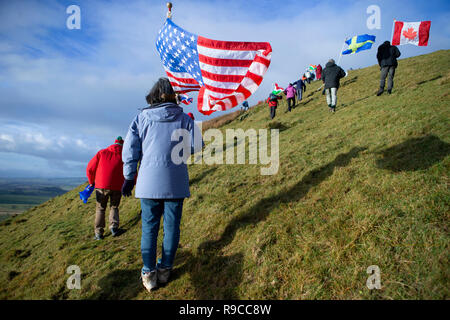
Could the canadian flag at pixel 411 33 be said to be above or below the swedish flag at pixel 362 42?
below

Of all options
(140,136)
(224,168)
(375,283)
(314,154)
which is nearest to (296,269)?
(375,283)

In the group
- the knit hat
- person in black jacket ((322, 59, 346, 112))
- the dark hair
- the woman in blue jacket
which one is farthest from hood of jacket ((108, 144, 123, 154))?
person in black jacket ((322, 59, 346, 112))

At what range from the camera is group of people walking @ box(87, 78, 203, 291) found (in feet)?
10.2

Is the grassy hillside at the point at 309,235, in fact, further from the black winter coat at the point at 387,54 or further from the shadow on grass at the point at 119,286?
the black winter coat at the point at 387,54

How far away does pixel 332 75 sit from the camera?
36.2ft

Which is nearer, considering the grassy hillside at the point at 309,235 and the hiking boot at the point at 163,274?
the grassy hillside at the point at 309,235

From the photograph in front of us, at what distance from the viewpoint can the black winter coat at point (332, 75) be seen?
36.0ft

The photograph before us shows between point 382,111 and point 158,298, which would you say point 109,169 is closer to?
point 158,298

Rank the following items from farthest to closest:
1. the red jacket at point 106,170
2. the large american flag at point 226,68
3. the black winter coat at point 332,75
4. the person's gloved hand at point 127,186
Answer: the black winter coat at point 332,75, the red jacket at point 106,170, the large american flag at point 226,68, the person's gloved hand at point 127,186

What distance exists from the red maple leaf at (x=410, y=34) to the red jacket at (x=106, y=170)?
43.2 ft

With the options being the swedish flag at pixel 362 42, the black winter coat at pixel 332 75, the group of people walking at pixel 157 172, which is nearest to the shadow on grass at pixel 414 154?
the group of people walking at pixel 157 172

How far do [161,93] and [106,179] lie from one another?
3.63 m

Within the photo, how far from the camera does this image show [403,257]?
2576mm

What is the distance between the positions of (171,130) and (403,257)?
3.33 meters
